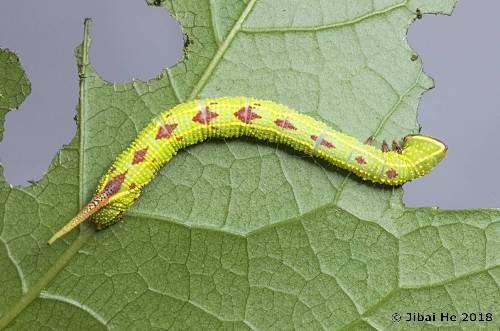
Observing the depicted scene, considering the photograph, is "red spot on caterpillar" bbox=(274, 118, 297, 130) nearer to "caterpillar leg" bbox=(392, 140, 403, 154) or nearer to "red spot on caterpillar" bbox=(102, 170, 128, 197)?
"caterpillar leg" bbox=(392, 140, 403, 154)

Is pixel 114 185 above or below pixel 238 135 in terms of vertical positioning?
below

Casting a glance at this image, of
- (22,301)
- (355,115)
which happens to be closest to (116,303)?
(22,301)

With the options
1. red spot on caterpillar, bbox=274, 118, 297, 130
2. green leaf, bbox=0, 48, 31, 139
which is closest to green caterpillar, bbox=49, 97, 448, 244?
red spot on caterpillar, bbox=274, 118, 297, 130

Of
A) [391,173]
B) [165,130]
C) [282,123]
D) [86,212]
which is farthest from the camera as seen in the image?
[391,173]

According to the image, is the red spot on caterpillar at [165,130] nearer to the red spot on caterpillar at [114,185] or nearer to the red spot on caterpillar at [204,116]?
the red spot on caterpillar at [204,116]

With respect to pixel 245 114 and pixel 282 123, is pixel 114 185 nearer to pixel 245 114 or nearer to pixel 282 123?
pixel 245 114

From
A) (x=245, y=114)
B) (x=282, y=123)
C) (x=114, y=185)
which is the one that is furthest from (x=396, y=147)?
(x=114, y=185)
